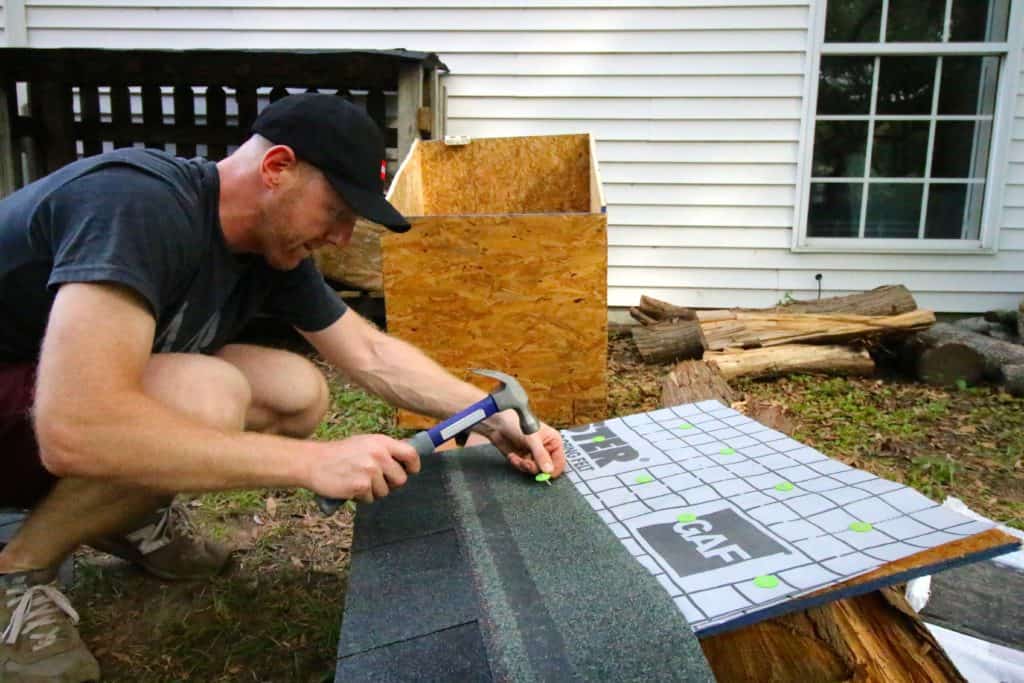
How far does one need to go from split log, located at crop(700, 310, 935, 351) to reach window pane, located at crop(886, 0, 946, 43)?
1974 mm

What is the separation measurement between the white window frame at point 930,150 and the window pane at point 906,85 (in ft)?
0.29

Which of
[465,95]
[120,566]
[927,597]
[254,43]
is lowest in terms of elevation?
[120,566]

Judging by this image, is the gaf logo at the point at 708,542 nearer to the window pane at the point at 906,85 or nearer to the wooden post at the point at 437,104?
the wooden post at the point at 437,104

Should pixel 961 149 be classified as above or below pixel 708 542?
above

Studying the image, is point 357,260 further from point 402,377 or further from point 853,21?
point 853,21

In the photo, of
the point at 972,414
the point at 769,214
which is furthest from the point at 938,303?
the point at 972,414

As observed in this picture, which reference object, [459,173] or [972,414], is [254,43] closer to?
[459,173]

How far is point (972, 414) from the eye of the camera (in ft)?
12.6

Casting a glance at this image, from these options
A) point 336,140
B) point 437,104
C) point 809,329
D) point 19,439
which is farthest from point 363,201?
point 437,104

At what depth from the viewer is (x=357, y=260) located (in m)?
4.71

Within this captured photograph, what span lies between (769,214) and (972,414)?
82.9 inches

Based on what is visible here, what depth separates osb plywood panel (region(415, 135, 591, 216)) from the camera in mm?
4637

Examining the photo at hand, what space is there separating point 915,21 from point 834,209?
1302 millimetres

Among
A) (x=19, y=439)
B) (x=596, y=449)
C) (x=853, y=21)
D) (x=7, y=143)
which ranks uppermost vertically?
Answer: (x=853, y=21)
